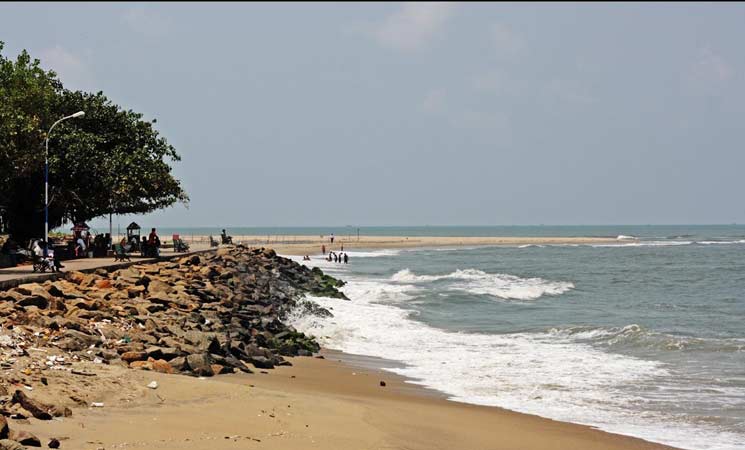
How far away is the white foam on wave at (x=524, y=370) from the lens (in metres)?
13.2

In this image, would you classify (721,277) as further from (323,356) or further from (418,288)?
(323,356)

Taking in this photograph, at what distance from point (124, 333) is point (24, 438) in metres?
7.78

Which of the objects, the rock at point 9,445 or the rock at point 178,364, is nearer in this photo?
the rock at point 9,445

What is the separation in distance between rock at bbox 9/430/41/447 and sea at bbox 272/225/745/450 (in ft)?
27.7

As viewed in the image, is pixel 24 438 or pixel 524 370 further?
pixel 524 370

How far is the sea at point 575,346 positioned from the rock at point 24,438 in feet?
27.7

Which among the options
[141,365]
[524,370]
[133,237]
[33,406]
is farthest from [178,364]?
[133,237]

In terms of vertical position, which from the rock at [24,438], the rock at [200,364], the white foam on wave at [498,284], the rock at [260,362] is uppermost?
the rock at [24,438]

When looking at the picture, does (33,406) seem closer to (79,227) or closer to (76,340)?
(76,340)

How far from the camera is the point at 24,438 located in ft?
25.1

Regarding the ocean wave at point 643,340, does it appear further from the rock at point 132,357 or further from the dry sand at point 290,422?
the rock at point 132,357

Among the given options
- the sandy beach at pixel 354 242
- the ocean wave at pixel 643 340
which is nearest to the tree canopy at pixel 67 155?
the ocean wave at pixel 643 340

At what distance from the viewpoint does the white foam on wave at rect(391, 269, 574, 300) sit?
40.9m

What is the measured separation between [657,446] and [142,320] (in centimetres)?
1065
